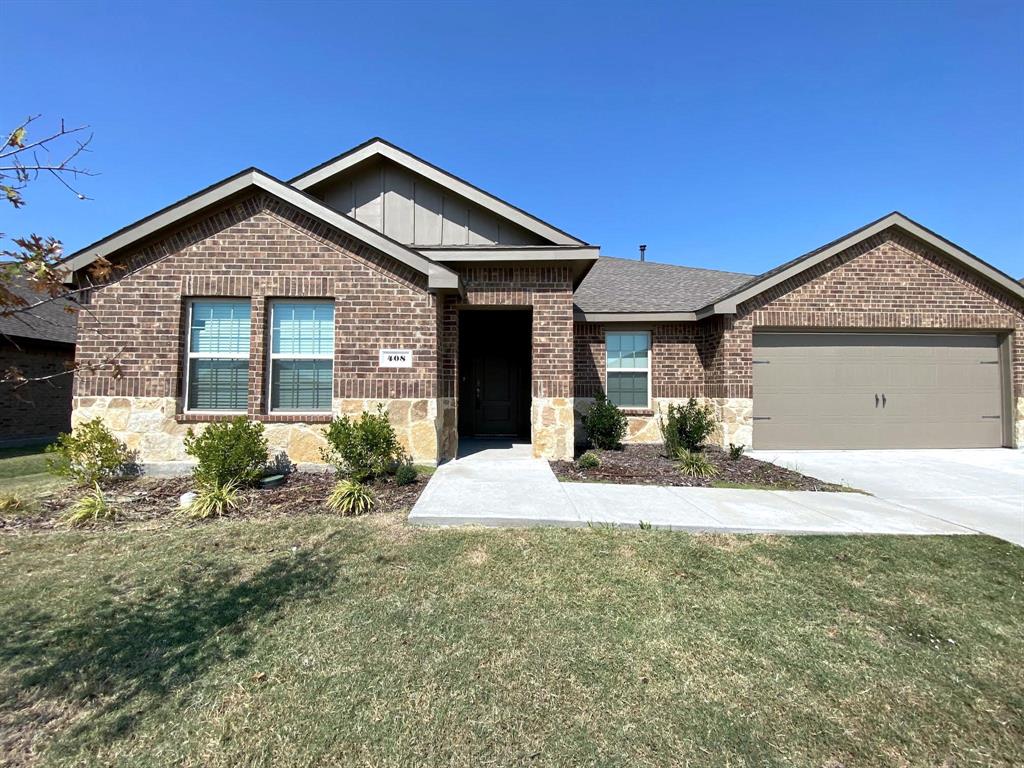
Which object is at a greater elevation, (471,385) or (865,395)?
(471,385)

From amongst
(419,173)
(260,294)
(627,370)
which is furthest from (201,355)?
(627,370)

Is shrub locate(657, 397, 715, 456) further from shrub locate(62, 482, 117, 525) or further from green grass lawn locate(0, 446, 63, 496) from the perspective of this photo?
green grass lawn locate(0, 446, 63, 496)

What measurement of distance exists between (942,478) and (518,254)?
7814 millimetres

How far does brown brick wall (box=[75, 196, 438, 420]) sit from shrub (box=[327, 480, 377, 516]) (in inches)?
81.8

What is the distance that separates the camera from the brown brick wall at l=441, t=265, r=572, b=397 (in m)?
8.38

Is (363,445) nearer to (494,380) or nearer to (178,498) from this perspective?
(178,498)

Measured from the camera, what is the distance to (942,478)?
7.43 m

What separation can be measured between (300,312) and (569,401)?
4.83 metres

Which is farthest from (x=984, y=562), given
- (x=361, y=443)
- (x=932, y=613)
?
(x=361, y=443)

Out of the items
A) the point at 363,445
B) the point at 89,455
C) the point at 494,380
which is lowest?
the point at 89,455

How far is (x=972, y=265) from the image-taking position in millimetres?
10141

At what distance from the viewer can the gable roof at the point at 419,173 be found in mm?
8586

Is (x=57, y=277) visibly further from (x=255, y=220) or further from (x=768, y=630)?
(x=255, y=220)

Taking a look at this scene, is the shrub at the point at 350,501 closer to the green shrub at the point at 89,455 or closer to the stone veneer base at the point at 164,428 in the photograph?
the stone veneer base at the point at 164,428
